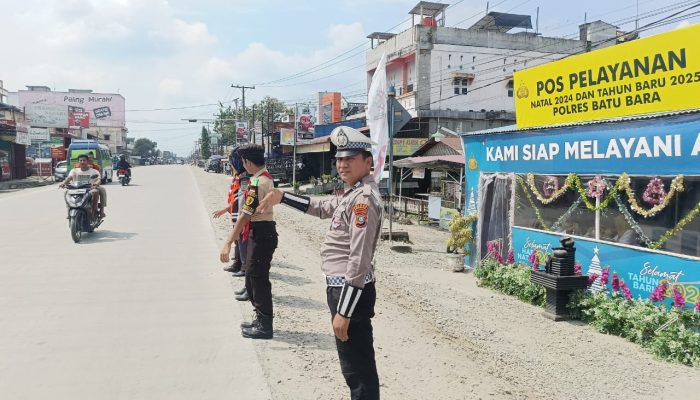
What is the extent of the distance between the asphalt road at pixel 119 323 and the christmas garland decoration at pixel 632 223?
4844mm

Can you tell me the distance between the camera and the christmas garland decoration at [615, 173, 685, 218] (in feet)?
18.4

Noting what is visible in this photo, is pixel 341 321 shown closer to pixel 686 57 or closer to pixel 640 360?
pixel 640 360

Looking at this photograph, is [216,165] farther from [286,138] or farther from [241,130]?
[286,138]

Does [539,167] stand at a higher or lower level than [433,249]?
higher

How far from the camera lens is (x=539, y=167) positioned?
7.90m

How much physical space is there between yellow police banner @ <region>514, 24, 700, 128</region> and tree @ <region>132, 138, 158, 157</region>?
462 feet

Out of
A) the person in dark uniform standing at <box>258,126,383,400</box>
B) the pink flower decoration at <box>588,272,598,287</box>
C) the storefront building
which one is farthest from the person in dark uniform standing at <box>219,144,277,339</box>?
the storefront building

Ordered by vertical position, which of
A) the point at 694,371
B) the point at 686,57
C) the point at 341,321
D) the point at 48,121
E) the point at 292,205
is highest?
the point at 48,121

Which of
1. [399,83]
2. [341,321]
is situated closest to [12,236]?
[341,321]

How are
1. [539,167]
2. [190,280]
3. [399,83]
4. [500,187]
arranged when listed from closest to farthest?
[190,280] < [539,167] < [500,187] < [399,83]

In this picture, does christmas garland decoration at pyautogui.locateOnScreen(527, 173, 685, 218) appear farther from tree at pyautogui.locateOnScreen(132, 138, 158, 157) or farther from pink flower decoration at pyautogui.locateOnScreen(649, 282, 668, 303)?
tree at pyautogui.locateOnScreen(132, 138, 158, 157)

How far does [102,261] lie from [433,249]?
7196 millimetres

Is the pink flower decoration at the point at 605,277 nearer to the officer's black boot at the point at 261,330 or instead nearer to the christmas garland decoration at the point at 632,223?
the christmas garland decoration at the point at 632,223

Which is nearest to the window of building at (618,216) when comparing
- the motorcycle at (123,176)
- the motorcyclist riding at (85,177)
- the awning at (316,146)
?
the motorcyclist riding at (85,177)
